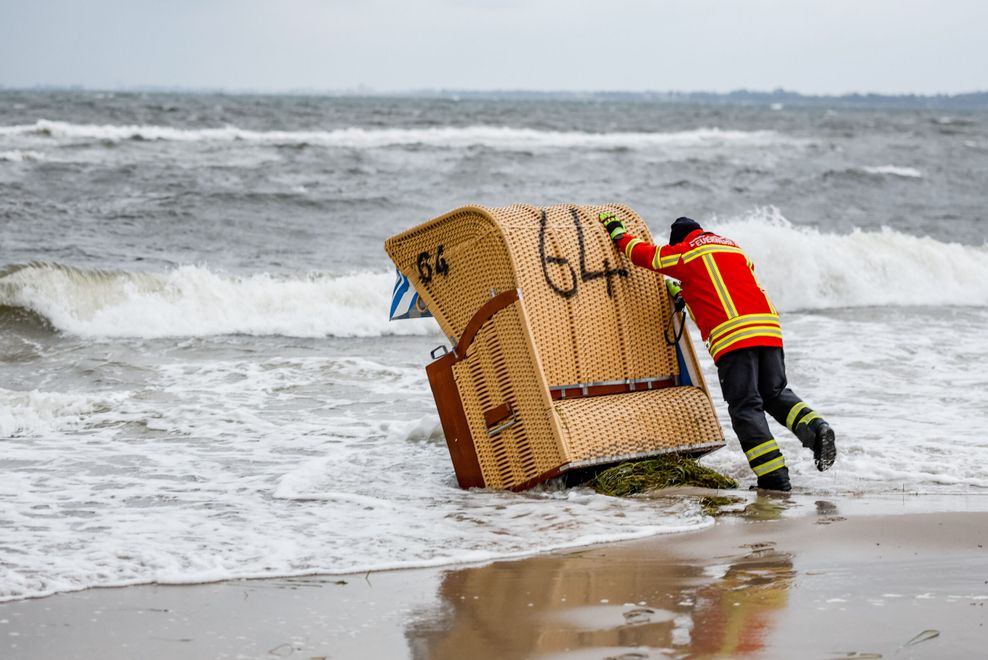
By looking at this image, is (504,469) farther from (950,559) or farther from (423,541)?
(950,559)

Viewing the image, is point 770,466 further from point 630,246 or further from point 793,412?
point 630,246

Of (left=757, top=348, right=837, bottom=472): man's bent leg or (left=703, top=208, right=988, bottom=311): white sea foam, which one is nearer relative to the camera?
(left=757, top=348, right=837, bottom=472): man's bent leg

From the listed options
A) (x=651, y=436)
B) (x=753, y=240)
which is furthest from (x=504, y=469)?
(x=753, y=240)

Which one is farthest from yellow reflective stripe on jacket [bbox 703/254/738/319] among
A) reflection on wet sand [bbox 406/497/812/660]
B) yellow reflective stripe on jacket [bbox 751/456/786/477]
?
reflection on wet sand [bbox 406/497/812/660]

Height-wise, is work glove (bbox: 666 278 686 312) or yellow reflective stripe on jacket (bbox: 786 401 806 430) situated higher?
work glove (bbox: 666 278 686 312)

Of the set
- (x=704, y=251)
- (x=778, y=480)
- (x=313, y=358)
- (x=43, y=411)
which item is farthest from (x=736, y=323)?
(x=313, y=358)

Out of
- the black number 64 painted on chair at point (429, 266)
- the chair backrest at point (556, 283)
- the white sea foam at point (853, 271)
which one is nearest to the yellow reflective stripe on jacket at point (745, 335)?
the chair backrest at point (556, 283)

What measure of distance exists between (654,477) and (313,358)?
176 inches

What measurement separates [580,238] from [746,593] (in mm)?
2358

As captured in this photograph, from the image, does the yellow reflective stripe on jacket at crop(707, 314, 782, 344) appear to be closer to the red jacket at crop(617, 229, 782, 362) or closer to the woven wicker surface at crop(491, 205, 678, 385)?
the red jacket at crop(617, 229, 782, 362)

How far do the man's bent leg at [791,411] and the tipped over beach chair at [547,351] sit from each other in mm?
316

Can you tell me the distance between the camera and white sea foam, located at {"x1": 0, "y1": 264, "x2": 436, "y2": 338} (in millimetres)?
10977

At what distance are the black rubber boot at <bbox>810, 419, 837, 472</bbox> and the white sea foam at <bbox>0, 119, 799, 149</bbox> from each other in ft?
82.5

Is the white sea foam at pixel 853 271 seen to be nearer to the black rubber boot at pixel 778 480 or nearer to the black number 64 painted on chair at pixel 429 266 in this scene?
the black rubber boot at pixel 778 480
